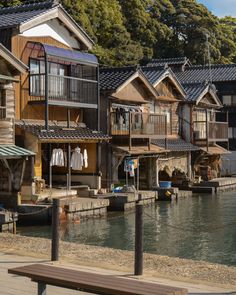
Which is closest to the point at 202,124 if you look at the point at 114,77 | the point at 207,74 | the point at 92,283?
the point at 114,77

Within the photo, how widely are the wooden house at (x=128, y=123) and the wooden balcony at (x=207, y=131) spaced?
6322mm

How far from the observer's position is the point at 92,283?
20.9 ft

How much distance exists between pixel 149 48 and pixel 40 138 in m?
41.2

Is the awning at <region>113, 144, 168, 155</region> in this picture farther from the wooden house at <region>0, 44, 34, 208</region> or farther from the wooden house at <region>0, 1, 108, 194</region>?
the wooden house at <region>0, 44, 34, 208</region>

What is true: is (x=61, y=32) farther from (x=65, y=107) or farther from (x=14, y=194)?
(x=14, y=194)

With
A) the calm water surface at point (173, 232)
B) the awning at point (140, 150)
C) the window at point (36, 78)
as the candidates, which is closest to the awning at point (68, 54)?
the window at point (36, 78)

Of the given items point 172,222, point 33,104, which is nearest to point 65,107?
point 33,104

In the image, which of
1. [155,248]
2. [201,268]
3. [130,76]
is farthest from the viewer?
[130,76]

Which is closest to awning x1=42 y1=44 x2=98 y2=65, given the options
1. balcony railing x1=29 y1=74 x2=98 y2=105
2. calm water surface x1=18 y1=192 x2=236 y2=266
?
balcony railing x1=29 y1=74 x2=98 y2=105

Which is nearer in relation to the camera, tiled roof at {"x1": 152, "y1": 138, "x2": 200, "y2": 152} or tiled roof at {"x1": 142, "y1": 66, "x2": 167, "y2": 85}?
tiled roof at {"x1": 152, "y1": 138, "x2": 200, "y2": 152}

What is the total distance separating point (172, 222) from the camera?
22125mm

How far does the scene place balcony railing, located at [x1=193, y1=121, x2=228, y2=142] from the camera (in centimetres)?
3666

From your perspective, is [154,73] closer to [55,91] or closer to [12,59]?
[55,91]

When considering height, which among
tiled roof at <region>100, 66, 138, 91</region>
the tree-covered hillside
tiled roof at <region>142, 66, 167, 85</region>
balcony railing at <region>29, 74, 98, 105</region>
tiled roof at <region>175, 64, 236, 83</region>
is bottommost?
balcony railing at <region>29, 74, 98, 105</region>
